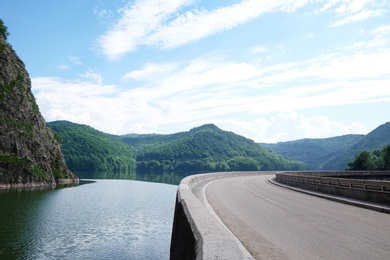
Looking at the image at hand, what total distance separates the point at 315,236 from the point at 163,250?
11.0 metres

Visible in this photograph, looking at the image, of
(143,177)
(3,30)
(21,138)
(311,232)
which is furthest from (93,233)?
(143,177)

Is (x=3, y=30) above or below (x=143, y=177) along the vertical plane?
above

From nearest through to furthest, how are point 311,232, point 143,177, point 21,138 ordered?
point 311,232
point 21,138
point 143,177

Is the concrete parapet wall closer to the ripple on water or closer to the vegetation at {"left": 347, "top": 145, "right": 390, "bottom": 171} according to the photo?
the ripple on water

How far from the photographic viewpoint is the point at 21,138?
70125 millimetres

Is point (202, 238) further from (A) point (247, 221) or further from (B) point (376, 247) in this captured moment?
(A) point (247, 221)

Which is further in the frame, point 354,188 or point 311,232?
point 354,188

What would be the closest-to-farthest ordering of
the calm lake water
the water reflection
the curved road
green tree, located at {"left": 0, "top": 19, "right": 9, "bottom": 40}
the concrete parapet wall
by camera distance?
the curved road → the concrete parapet wall → the calm lake water → green tree, located at {"left": 0, "top": 19, "right": 9, "bottom": 40} → the water reflection

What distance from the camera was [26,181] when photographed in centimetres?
6506

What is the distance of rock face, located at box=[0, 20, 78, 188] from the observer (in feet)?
211

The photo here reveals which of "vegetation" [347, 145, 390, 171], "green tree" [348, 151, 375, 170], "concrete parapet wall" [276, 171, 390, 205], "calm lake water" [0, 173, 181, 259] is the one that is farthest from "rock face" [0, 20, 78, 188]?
"vegetation" [347, 145, 390, 171]

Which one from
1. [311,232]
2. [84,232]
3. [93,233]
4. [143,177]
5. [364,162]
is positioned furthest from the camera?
[143,177]

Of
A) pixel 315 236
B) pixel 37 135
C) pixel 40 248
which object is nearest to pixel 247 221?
pixel 315 236

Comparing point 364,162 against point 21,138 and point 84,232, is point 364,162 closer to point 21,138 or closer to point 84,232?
point 21,138
